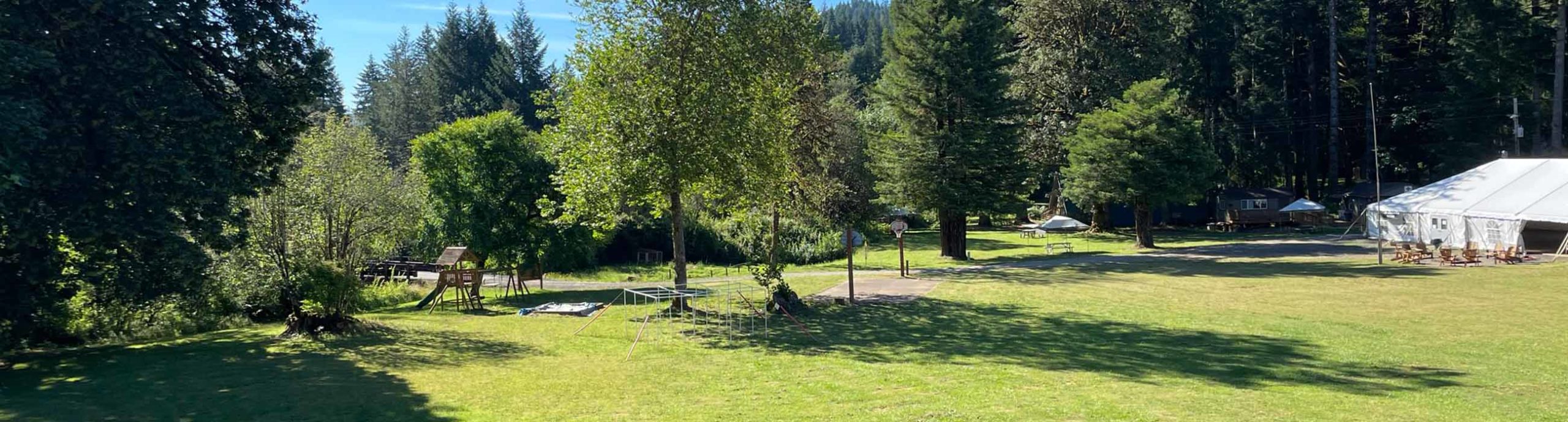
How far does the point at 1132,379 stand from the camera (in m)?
12.8

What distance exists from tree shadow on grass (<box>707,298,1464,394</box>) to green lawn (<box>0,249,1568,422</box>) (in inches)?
2.9

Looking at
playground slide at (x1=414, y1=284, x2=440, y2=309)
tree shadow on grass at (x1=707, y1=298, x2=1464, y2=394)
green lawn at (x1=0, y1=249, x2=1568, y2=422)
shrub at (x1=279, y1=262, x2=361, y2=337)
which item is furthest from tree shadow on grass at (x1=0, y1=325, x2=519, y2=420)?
playground slide at (x1=414, y1=284, x2=440, y2=309)

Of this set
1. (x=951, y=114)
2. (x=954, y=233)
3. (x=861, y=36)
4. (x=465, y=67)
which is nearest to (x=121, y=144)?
(x=951, y=114)

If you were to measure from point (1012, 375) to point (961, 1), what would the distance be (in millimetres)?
26446

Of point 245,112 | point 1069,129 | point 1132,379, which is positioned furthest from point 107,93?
point 1069,129

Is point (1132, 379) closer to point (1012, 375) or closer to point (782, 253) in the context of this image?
point (1012, 375)

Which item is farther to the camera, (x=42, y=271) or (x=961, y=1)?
(x=961, y=1)

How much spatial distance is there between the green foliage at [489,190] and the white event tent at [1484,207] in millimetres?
30532

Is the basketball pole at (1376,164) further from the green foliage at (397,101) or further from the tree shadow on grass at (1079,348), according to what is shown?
the green foliage at (397,101)

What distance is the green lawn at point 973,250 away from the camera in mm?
35906

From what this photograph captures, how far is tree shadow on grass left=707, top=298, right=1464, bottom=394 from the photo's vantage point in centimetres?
1311

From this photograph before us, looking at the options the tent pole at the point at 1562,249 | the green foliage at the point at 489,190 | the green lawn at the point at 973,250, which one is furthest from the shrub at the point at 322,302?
the tent pole at the point at 1562,249

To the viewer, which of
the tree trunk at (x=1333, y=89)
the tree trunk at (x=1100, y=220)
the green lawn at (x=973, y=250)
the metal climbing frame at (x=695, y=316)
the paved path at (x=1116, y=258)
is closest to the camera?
the metal climbing frame at (x=695, y=316)

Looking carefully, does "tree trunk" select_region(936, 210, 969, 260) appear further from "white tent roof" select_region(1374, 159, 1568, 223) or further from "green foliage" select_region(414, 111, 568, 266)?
"white tent roof" select_region(1374, 159, 1568, 223)
